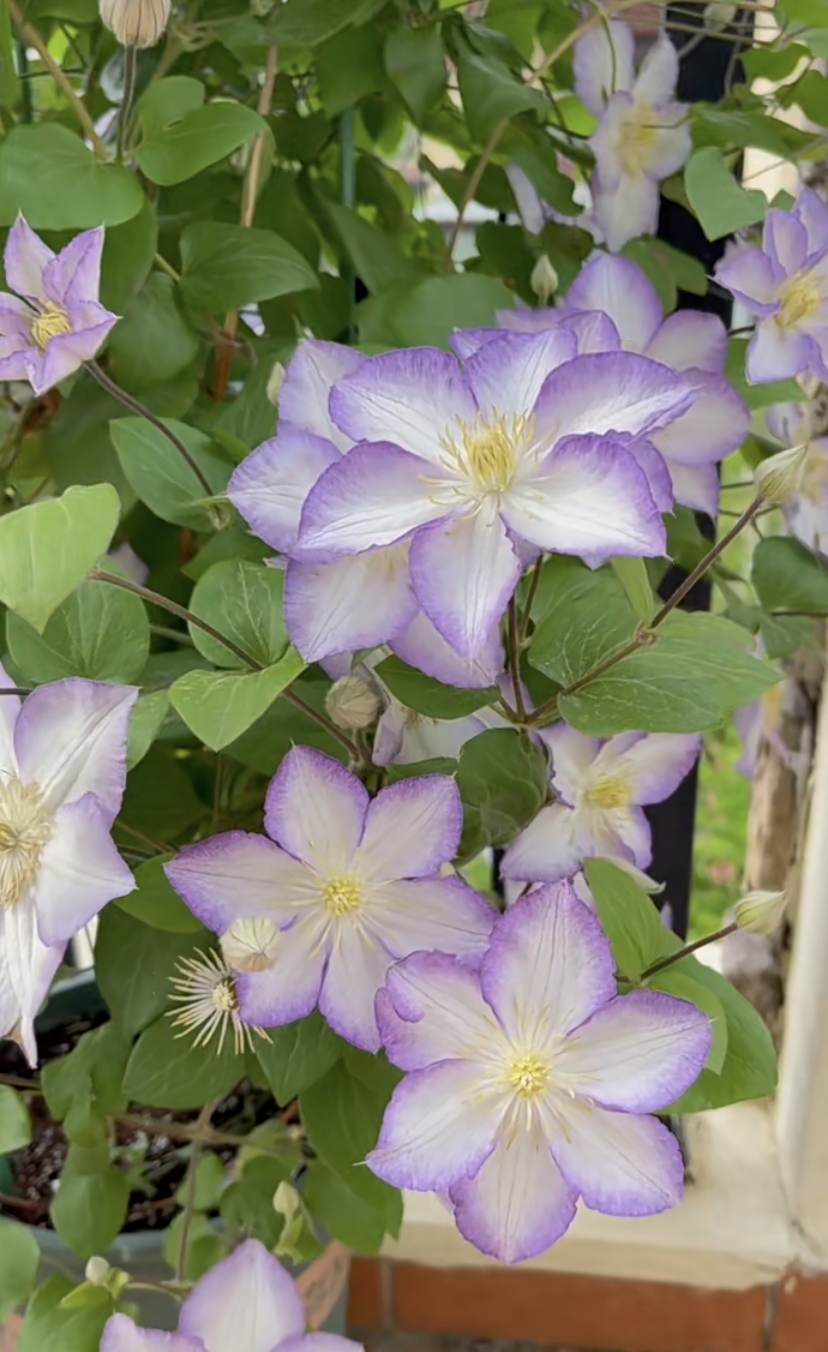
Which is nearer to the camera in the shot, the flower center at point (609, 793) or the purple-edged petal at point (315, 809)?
the purple-edged petal at point (315, 809)

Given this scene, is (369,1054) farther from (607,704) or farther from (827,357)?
(827,357)

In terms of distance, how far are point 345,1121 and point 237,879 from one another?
145 mm

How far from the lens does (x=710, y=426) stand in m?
0.48

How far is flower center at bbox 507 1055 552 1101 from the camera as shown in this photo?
0.38m

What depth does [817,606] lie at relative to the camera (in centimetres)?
55

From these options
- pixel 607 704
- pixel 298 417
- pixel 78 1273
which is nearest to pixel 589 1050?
pixel 607 704

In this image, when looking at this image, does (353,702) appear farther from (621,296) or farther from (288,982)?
(621,296)

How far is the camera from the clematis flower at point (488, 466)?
0.32m

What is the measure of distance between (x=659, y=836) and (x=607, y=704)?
499mm

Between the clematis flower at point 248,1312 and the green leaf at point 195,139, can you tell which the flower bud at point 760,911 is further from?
the green leaf at point 195,139

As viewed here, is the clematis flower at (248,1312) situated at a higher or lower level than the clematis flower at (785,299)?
lower

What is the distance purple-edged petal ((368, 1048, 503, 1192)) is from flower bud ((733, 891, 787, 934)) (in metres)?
0.11

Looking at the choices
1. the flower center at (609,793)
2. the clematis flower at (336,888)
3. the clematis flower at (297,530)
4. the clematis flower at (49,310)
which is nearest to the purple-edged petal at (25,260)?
the clematis flower at (49,310)

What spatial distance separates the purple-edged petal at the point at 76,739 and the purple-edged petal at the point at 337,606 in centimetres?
6
